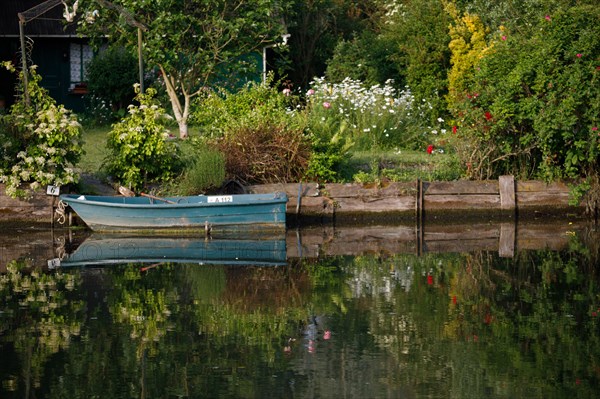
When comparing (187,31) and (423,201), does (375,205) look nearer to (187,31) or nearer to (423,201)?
(423,201)

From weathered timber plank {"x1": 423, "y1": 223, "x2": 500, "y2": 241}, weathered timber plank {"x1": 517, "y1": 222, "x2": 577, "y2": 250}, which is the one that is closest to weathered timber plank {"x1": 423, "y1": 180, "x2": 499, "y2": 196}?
weathered timber plank {"x1": 423, "y1": 223, "x2": 500, "y2": 241}

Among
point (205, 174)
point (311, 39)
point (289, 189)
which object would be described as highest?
point (311, 39)

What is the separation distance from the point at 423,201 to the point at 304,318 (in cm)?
757

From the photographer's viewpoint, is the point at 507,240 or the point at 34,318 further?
the point at 507,240

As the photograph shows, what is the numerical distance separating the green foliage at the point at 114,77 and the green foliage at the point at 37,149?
907 cm

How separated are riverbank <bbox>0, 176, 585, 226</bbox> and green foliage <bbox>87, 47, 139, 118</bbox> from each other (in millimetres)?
8960

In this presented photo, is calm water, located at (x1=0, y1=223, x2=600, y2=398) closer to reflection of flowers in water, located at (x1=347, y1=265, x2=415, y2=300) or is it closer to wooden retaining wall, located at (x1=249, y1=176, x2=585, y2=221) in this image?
reflection of flowers in water, located at (x1=347, y1=265, x2=415, y2=300)

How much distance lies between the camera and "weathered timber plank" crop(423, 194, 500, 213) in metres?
18.8

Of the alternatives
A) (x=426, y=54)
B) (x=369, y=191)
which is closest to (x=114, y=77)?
(x=426, y=54)

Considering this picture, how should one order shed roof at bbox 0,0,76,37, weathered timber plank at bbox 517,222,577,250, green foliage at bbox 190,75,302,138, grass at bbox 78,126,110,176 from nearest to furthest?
weathered timber plank at bbox 517,222,577,250 → green foliage at bbox 190,75,302,138 → grass at bbox 78,126,110,176 → shed roof at bbox 0,0,76,37

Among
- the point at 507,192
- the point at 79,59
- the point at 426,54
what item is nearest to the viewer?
the point at 507,192

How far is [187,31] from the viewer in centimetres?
2262

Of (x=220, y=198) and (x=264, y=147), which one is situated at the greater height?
(x=264, y=147)

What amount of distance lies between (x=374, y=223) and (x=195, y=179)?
130 inches
